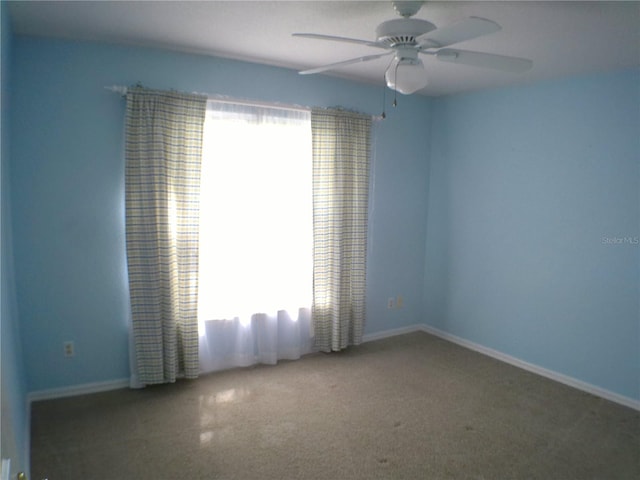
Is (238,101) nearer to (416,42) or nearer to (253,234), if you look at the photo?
(253,234)

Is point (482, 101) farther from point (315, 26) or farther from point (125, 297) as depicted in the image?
point (125, 297)

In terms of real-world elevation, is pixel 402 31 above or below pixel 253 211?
above

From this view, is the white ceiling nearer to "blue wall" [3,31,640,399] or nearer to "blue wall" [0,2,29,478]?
"blue wall" [3,31,640,399]

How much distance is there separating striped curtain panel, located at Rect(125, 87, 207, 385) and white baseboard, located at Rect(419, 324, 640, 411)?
Result: 255 centimetres

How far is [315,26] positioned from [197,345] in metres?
2.32

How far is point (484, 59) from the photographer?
1.90m

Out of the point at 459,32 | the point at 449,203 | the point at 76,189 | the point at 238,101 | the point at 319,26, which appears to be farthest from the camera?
the point at 449,203

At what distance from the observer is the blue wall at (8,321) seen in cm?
162

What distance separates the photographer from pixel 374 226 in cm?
391

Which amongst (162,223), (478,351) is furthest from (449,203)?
(162,223)

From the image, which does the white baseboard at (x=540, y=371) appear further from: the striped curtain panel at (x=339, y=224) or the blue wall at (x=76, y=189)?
the blue wall at (x=76, y=189)

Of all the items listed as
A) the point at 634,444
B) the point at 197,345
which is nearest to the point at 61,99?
the point at 197,345

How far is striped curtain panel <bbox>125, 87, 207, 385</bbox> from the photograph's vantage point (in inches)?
107

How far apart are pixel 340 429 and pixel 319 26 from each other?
94.7 inches
